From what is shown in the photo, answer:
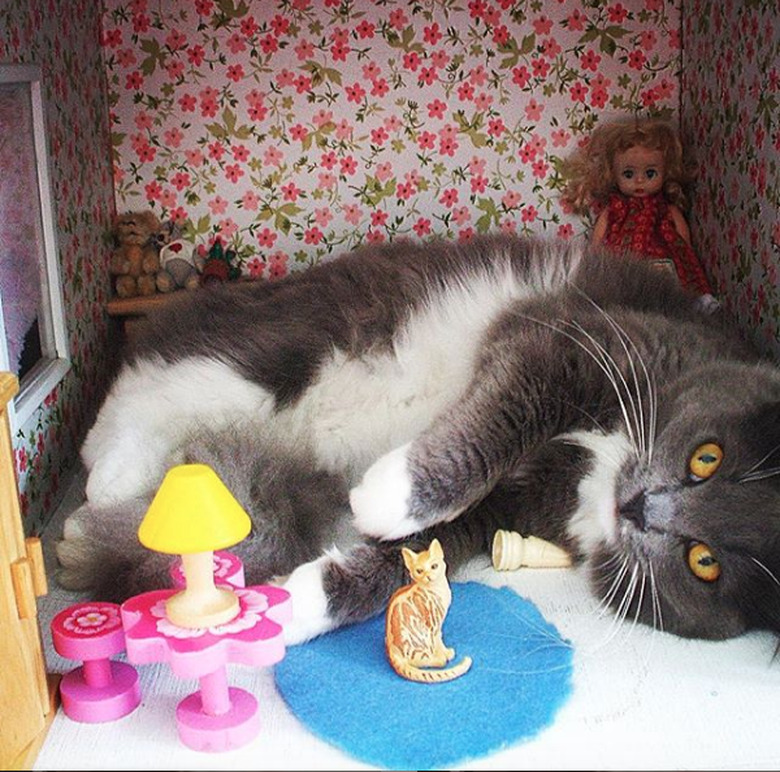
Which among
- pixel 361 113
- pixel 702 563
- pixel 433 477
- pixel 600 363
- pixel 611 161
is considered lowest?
pixel 702 563

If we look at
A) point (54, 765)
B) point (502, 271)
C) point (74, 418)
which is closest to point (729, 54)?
point (502, 271)

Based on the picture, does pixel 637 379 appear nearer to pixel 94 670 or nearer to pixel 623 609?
pixel 623 609

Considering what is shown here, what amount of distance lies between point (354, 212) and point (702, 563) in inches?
57.1

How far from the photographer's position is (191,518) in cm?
110

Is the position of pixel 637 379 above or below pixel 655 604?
above

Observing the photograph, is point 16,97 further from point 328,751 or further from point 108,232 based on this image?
point 328,751

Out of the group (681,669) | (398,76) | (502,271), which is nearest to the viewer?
(681,669)

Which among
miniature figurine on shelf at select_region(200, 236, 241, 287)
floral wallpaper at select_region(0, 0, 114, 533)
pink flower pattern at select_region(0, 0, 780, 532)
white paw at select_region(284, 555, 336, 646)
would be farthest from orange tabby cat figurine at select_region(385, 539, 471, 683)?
miniature figurine on shelf at select_region(200, 236, 241, 287)

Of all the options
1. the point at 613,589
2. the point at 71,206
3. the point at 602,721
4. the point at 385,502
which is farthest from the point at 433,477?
the point at 71,206

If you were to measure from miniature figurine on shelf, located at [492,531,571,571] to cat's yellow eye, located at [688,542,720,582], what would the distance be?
285 millimetres

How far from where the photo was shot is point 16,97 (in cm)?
196

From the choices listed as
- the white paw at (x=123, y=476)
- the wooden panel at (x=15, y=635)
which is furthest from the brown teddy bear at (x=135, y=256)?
the wooden panel at (x=15, y=635)

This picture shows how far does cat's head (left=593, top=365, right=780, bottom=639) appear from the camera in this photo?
1479mm

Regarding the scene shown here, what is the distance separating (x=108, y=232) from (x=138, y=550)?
130 centimetres
